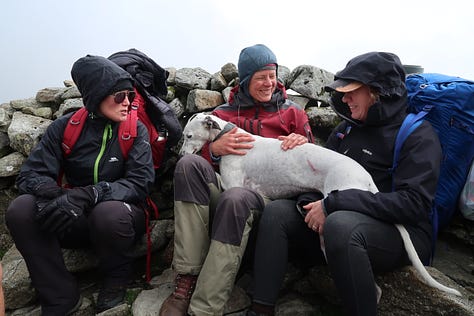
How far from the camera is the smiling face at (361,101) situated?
4.11 m

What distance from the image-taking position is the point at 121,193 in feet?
14.7

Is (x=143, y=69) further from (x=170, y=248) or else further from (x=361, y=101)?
(x=361, y=101)

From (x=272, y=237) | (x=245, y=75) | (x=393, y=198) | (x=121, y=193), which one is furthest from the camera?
(x=245, y=75)

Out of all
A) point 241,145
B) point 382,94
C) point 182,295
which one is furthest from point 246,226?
point 382,94

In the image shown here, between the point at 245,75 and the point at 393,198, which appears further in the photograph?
the point at 245,75

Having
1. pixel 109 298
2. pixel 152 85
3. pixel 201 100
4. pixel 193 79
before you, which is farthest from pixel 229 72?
pixel 109 298

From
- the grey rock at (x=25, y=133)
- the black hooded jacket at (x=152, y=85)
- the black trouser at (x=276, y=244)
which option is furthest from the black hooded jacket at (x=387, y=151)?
the grey rock at (x=25, y=133)

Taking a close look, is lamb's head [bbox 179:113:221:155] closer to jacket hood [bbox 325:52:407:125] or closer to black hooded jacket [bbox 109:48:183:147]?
black hooded jacket [bbox 109:48:183:147]

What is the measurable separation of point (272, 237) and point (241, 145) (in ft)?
5.14

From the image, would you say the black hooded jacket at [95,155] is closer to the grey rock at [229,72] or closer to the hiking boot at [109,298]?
the hiking boot at [109,298]

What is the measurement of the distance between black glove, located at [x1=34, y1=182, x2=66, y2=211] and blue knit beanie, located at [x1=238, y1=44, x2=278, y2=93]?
2882 mm

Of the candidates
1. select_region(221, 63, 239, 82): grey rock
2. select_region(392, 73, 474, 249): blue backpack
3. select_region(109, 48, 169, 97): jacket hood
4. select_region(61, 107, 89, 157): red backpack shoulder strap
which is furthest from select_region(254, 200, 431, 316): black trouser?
select_region(221, 63, 239, 82): grey rock

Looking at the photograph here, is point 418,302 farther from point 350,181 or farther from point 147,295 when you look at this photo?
point 147,295

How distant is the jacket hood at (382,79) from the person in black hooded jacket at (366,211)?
1cm
